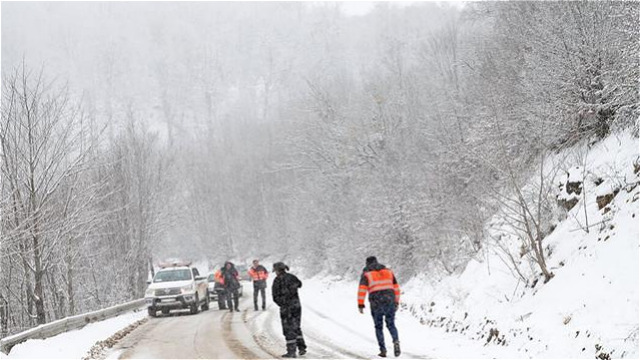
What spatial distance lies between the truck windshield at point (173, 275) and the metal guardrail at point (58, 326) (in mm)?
→ 1727

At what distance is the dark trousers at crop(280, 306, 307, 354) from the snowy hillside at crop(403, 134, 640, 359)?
3527 mm

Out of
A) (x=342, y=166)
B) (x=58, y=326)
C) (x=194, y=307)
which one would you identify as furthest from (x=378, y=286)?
(x=342, y=166)

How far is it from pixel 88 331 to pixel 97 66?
117 m

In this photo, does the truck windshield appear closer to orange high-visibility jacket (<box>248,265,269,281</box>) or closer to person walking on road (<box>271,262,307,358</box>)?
orange high-visibility jacket (<box>248,265,269,281</box>)

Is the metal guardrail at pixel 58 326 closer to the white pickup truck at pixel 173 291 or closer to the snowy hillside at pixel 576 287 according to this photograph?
the white pickup truck at pixel 173 291

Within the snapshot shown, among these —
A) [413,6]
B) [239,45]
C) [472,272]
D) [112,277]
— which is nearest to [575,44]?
[472,272]

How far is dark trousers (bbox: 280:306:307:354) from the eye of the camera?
1104 cm

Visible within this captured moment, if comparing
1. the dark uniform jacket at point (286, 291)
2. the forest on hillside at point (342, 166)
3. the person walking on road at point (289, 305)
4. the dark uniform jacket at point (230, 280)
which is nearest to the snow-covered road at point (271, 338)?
the person walking on road at point (289, 305)

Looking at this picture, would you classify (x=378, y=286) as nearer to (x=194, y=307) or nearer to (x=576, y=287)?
(x=576, y=287)

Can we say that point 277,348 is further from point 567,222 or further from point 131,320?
point 131,320

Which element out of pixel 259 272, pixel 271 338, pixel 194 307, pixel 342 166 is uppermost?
pixel 342 166

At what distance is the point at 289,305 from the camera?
11.5m

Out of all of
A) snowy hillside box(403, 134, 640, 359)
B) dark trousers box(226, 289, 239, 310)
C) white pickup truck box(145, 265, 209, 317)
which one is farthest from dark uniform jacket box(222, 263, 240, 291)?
snowy hillside box(403, 134, 640, 359)

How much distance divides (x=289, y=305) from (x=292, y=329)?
484mm
